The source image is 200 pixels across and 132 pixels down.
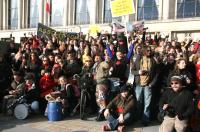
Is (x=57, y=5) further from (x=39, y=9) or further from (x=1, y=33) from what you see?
(x=1, y=33)

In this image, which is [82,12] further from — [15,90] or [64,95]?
[64,95]

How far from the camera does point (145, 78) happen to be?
10.2m

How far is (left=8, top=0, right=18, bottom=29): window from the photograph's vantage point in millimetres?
51984

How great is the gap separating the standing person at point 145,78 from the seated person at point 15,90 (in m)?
3.33

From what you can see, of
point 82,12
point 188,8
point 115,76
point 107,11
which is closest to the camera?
point 115,76

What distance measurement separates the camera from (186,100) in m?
8.18

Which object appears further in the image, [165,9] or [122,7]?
[165,9]

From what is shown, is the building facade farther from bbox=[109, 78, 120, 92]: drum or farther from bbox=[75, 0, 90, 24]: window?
bbox=[109, 78, 120, 92]: drum

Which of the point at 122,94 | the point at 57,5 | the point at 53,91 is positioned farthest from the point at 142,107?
the point at 57,5

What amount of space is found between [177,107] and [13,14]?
46.7 meters

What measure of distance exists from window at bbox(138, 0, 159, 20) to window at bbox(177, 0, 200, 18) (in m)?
2.28

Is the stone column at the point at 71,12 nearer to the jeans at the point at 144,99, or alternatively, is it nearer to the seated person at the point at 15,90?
the seated person at the point at 15,90

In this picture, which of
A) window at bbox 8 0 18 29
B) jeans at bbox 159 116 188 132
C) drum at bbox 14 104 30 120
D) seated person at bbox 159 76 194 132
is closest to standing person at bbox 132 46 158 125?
seated person at bbox 159 76 194 132

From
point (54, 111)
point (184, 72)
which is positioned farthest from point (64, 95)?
point (184, 72)
